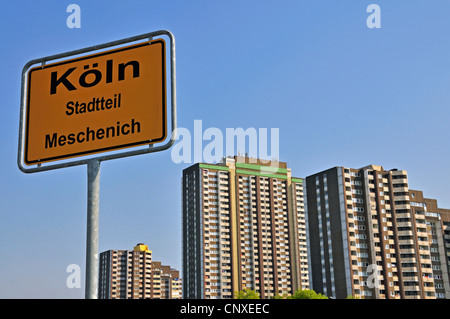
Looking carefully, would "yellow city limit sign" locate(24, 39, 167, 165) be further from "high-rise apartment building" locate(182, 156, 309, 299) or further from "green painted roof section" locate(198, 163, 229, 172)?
"green painted roof section" locate(198, 163, 229, 172)

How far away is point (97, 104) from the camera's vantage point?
341 cm

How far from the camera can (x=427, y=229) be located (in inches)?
5354

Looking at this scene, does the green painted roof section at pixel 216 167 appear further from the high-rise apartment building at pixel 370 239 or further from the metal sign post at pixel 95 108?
the metal sign post at pixel 95 108

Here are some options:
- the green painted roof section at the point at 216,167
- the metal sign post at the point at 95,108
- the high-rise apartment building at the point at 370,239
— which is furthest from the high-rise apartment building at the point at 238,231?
the metal sign post at the point at 95,108

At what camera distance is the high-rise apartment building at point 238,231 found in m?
159

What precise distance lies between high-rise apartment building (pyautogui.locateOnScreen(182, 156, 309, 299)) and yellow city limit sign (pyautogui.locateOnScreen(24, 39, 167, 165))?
15392 centimetres

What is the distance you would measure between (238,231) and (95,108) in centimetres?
16658

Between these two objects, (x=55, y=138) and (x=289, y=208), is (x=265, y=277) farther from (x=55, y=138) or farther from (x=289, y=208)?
(x=55, y=138)

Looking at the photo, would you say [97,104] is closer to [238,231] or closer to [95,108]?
[95,108]

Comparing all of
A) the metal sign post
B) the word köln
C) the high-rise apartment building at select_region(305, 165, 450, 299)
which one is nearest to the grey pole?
the metal sign post

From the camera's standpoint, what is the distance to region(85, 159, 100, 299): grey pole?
3.08 metres

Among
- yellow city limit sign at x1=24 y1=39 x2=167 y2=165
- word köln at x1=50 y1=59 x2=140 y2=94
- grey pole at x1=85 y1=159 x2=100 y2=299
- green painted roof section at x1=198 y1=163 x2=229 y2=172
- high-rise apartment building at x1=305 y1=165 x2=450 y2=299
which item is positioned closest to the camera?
grey pole at x1=85 y1=159 x2=100 y2=299
